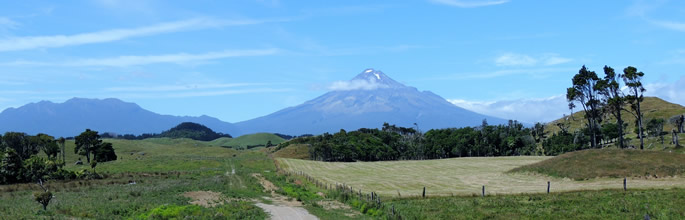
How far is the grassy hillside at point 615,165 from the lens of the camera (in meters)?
70.3

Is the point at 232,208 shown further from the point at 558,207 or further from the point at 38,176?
the point at 38,176

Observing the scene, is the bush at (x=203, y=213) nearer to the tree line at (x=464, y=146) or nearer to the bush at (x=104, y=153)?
the bush at (x=104, y=153)

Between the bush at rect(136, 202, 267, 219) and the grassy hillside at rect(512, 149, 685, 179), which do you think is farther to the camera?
the grassy hillside at rect(512, 149, 685, 179)

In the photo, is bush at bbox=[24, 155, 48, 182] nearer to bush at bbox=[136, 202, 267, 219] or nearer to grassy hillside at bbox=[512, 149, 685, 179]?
bush at bbox=[136, 202, 267, 219]

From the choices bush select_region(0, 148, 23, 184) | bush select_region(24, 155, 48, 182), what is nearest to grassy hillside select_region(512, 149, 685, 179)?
bush select_region(24, 155, 48, 182)

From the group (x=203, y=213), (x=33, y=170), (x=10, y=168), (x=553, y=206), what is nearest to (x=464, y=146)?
(x=33, y=170)

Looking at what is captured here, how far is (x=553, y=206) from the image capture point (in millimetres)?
42625

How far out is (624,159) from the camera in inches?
3044

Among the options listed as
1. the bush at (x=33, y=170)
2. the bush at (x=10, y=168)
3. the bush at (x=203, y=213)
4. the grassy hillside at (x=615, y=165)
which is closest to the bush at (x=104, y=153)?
the bush at (x=33, y=170)

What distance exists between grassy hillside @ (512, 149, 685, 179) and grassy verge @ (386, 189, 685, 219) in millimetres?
23138

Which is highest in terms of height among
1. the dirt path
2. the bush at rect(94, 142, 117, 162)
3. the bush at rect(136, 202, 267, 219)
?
the bush at rect(94, 142, 117, 162)

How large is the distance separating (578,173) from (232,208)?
54185mm

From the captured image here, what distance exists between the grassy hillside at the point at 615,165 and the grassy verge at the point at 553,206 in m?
23.1

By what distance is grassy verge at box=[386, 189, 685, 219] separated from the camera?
36.9 metres
